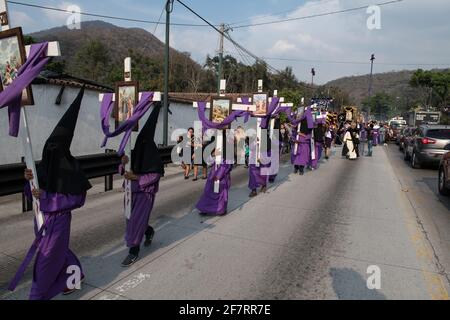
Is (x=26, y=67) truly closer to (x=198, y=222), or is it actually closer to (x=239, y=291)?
(x=239, y=291)

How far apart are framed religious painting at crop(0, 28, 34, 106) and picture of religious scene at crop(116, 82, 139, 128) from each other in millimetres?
1420

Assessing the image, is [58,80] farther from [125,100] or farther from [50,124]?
[125,100]

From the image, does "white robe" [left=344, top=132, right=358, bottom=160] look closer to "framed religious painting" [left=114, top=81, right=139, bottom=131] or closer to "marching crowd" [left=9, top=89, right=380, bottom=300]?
"marching crowd" [left=9, top=89, right=380, bottom=300]

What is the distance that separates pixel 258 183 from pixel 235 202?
3.72ft

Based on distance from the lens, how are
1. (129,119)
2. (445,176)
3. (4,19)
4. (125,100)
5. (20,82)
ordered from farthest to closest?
(445,176) < (125,100) < (129,119) < (4,19) < (20,82)

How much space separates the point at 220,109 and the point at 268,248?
321cm

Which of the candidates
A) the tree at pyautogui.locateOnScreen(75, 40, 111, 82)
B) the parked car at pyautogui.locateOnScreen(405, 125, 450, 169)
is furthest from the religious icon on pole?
the tree at pyautogui.locateOnScreen(75, 40, 111, 82)

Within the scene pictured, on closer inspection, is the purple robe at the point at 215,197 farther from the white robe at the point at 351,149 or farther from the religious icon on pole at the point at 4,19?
the white robe at the point at 351,149

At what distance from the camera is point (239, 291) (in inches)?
163

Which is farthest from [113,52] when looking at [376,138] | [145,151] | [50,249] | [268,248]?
[50,249]

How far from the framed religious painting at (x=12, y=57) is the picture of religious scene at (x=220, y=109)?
421cm

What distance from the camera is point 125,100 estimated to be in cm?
516

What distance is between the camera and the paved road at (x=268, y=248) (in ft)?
13.8

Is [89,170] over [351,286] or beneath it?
over
